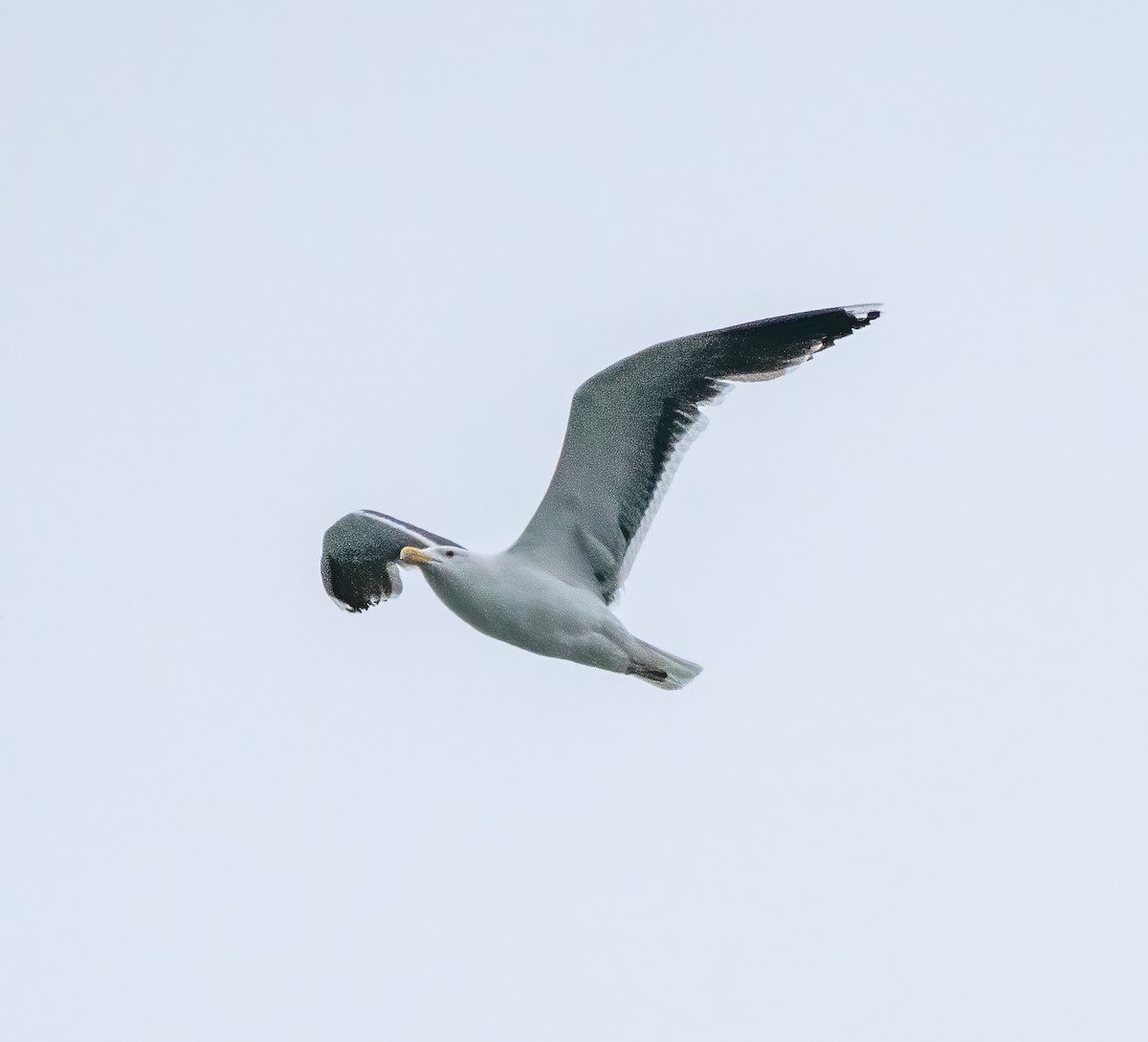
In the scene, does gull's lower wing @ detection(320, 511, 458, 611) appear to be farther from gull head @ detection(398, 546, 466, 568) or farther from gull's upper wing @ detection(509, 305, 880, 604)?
gull's upper wing @ detection(509, 305, 880, 604)

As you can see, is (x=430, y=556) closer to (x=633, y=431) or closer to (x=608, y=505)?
(x=608, y=505)

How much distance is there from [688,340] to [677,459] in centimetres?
76

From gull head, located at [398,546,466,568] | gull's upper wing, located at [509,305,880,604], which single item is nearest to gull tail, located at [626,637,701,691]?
gull's upper wing, located at [509,305,880,604]

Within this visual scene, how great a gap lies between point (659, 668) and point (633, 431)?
1.39 m

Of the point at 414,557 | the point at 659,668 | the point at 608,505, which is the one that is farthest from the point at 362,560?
the point at 659,668

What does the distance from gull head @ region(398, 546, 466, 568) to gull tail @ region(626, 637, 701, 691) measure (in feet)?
3.77

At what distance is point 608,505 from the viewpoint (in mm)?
11766

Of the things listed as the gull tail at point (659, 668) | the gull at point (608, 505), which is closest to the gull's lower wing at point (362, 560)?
the gull at point (608, 505)

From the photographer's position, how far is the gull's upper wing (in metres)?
11.3

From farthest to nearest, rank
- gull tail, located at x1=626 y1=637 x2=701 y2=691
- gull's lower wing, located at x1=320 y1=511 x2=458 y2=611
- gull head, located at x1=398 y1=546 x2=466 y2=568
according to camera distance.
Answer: gull's lower wing, located at x1=320 y1=511 x2=458 y2=611, gull tail, located at x1=626 y1=637 x2=701 y2=691, gull head, located at x1=398 y1=546 x2=466 y2=568

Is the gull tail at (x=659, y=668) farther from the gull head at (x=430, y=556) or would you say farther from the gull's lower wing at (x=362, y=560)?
the gull's lower wing at (x=362, y=560)

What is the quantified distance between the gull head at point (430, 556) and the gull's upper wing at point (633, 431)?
1.45ft

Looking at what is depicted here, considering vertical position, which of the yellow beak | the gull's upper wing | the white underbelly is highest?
the gull's upper wing

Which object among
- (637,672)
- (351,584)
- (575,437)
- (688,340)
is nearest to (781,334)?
(688,340)
